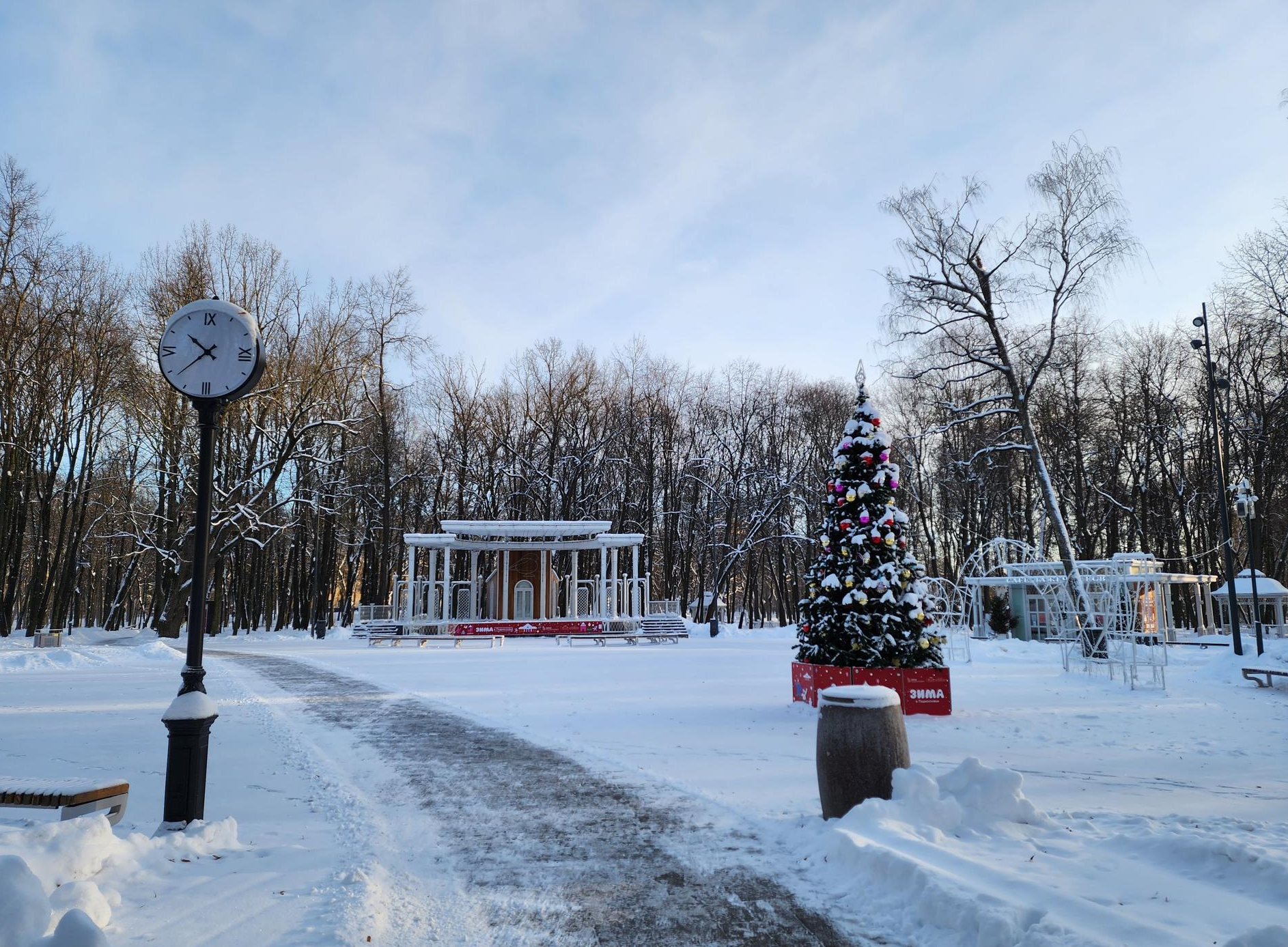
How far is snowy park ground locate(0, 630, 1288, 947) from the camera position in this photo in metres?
3.72

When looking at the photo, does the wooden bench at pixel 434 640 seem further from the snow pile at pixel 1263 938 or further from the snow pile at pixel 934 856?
the snow pile at pixel 1263 938

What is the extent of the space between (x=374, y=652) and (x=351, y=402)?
1611 cm

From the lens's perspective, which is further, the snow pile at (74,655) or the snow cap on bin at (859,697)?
the snow pile at (74,655)

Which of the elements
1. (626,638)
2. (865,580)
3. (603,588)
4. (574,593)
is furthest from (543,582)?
(865,580)

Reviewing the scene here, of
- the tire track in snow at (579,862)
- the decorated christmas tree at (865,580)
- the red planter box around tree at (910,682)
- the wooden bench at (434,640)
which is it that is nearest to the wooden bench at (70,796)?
the tire track in snow at (579,862)

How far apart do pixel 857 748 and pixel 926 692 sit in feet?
19.6

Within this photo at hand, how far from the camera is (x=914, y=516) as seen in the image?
141 feet

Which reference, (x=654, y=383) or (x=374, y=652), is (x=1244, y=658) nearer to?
(x=374, y=652)

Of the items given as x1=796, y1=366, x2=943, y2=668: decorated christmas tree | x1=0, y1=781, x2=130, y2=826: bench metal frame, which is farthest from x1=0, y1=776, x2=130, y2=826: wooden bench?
x1=796, y1=366, x2=943, y2=668: decorated christmas tree

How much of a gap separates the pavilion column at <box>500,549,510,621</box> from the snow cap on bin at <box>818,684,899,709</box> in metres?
30.0

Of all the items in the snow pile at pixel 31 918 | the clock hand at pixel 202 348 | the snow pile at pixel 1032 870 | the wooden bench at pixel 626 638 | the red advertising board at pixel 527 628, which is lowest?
the wooden bench at pixel 626 638

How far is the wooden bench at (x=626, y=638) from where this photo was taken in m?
29.6

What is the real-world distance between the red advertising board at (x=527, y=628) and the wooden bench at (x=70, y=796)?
26359mm

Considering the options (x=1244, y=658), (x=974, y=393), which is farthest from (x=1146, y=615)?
(x=974, y=393)
